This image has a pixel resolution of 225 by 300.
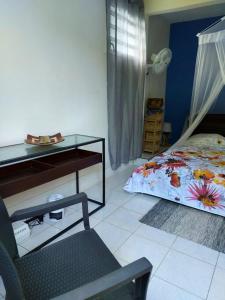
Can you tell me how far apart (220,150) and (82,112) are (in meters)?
2.14

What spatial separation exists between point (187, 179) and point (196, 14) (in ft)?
10.4

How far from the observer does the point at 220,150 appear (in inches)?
129

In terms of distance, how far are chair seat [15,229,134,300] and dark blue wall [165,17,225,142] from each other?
3847 mm

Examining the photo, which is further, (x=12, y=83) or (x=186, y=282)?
(x=12, y=83)

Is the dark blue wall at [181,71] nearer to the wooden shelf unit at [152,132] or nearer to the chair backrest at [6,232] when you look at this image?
the wooden shelf unit at [152,132]

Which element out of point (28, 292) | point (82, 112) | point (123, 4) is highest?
point (123, 4)

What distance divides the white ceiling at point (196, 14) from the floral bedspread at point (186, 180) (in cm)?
250

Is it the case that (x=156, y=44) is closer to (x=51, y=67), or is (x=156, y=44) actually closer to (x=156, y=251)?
(x=51, y=67)

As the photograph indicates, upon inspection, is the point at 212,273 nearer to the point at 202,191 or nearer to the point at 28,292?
the point at 202,191

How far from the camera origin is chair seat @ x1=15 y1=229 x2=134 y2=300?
0.96 metres

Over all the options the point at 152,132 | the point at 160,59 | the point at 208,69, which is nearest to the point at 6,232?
the point at 208,69

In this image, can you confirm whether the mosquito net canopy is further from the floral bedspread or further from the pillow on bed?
the floral bedspread

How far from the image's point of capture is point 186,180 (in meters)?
2.43

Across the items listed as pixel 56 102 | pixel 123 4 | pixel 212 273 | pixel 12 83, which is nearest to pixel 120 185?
pixel 56 102
